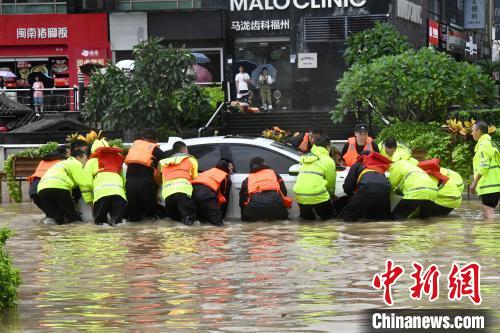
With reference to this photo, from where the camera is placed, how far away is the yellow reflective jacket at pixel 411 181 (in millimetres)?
18969

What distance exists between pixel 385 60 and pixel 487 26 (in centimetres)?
4419

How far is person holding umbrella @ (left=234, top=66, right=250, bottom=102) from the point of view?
44.8m

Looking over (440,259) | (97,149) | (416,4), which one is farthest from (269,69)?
(440,259)

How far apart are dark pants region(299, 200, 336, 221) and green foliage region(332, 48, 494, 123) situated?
35.6 ft

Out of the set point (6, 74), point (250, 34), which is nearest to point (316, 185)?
point (250, 34)

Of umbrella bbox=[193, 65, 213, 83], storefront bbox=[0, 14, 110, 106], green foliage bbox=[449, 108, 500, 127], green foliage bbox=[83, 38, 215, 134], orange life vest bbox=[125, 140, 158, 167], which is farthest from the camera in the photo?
storefront bbox=[0, 14, 110, 106]

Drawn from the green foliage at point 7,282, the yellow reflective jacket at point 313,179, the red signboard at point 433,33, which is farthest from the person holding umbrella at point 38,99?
the green foliage at point 7,282

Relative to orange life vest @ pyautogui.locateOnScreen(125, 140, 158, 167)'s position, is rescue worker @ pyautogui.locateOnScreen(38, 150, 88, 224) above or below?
below

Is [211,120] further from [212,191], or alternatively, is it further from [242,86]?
[212,191]

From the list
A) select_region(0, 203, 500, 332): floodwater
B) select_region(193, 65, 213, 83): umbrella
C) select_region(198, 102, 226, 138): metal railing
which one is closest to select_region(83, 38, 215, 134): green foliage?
select_region(198, 102, 226, 138): metal railing

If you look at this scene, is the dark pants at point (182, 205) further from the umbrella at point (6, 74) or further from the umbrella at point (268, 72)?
the umbrella at point (6, 74)

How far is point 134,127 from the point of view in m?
32.6

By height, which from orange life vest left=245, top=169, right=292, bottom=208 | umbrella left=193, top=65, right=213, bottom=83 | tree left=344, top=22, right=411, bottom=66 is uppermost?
tree left=344, top=22, right=411, bottom=66

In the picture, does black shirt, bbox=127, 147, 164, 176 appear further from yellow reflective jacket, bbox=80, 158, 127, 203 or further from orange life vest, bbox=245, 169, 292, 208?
orange life vest, bbox=245, 169, 292, 208
